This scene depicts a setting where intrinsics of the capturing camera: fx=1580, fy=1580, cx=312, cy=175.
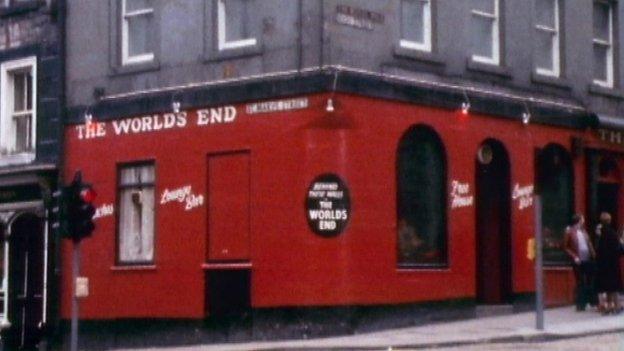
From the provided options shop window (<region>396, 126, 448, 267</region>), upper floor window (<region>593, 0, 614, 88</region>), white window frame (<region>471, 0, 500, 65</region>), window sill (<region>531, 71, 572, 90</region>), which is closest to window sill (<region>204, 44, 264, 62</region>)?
shop window (<region>396, 126, 448, 267</region>)

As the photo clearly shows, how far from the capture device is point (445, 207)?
29.4 metres

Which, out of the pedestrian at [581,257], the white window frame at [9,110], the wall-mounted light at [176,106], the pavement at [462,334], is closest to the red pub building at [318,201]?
the wall-mounted light at [176,106]

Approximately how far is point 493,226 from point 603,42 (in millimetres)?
5968

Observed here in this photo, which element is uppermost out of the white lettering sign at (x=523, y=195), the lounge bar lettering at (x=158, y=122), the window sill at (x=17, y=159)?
the lounge bar lettering at (x=158, y=122)

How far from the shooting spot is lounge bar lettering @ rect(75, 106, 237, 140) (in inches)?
1130

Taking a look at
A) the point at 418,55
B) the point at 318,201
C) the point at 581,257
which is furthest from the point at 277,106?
the point at 581,257

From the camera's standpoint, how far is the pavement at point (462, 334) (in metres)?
25.2

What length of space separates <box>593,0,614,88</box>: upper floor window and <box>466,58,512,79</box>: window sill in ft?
12.7

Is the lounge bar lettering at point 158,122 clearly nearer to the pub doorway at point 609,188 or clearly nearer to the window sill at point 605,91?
the window sill at point 605,91

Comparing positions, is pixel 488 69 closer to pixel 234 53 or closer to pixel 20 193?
pixel 234 53

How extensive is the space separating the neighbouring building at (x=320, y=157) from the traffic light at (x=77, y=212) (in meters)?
4.49

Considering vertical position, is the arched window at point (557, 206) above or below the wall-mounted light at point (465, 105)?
below

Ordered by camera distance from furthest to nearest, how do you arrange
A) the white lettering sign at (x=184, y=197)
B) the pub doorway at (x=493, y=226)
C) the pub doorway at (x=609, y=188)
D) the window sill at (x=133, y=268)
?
the pub doorway at (x=609, y=188) < the pub doorway at (x=493, y=226) < the window sill at (x=133, y=268) < the white lettering sign at (x=184, y=197)

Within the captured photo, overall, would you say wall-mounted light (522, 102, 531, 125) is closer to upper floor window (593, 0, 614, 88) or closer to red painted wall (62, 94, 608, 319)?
red painted wall (62, 94, 608, 319)
